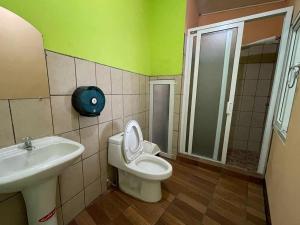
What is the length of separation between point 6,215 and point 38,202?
8.0 inches

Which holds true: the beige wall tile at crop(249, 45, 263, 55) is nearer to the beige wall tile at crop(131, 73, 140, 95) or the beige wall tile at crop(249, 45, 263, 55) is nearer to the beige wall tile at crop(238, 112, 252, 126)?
the beige wall tile at crop(238, 112, 252, 126)

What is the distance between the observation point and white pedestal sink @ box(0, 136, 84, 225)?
2.07ft

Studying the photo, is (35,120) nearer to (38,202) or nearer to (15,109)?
(15,109)

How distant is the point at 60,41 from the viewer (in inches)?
39.0

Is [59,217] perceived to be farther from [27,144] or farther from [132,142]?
[132,142]

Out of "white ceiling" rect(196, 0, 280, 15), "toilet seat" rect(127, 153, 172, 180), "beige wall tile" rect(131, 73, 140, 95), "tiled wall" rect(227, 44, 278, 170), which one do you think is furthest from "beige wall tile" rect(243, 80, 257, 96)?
"toilet seat" rect(127, 153, 172, 180)

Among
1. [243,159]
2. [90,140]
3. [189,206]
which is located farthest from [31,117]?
[243,159]

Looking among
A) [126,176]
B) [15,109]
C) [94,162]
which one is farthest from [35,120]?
[126,176]

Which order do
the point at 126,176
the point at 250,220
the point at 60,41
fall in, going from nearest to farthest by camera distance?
the point at 60,41
the point at 250,220
the point at 126,176

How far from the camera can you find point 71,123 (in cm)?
112

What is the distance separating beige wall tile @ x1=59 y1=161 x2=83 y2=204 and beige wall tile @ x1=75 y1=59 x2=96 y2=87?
71 centimetres

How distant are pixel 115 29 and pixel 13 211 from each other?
5.46ft

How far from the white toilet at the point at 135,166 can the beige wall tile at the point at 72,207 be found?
1.31 ft

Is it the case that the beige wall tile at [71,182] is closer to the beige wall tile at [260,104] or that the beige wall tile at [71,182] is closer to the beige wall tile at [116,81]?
the beige wall tile at [116,81]
